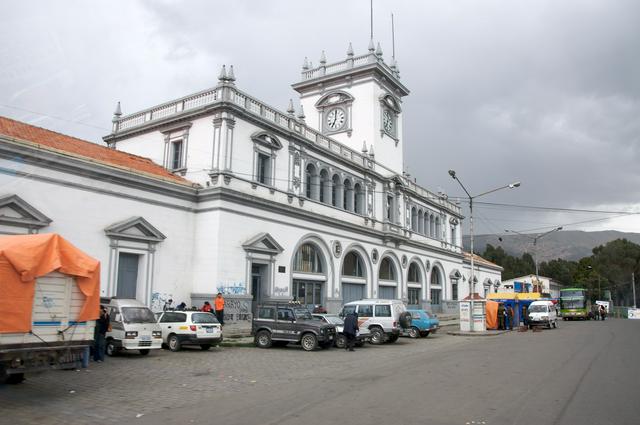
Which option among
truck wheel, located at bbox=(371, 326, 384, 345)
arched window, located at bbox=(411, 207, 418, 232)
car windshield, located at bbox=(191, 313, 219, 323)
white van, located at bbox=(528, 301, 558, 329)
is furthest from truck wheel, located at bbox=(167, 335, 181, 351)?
arched window, located at bbox=(411, 207, 418, 232)

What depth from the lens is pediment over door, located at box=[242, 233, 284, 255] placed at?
2778 cm

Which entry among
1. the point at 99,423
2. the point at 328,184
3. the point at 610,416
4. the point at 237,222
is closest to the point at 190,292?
the point at 237,222

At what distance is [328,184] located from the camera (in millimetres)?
36188

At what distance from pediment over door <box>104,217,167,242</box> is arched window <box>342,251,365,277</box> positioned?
15909mm

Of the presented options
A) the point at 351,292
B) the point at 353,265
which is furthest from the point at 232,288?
the point at 353,265

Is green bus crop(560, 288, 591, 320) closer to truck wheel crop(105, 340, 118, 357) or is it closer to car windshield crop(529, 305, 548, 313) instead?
car windshield crop(529, 305, 548, 313)

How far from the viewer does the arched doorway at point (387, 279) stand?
42.9 metres

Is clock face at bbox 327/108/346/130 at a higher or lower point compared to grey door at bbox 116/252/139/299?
higher

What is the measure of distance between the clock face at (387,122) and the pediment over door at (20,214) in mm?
30698

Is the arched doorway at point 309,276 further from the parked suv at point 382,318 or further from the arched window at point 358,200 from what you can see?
the parked suv at point 382,318

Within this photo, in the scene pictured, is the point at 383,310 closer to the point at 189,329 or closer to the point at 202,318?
the point at 202,318

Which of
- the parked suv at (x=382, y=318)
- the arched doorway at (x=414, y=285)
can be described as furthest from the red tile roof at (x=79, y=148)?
the arched doorway at (x=414, y=285)

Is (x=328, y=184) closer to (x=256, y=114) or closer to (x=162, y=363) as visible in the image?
(x=256, y=114)

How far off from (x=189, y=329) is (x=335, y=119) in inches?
1172
